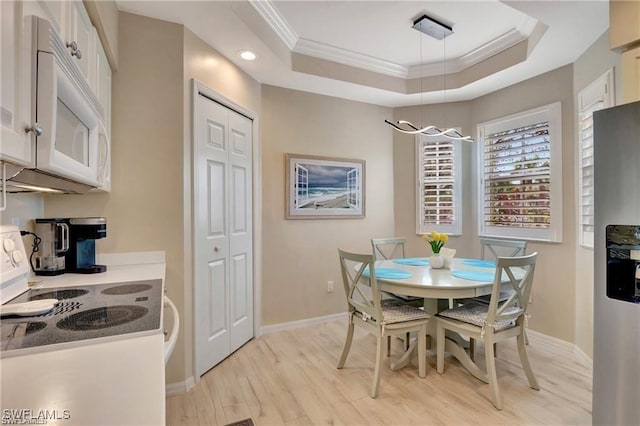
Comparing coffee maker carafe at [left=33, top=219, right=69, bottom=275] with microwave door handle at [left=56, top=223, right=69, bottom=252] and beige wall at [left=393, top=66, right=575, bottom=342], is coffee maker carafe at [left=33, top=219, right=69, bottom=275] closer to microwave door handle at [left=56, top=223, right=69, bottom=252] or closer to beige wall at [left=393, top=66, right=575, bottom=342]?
microwave door handle at [left=56, top=223, right=69, bottom=252]

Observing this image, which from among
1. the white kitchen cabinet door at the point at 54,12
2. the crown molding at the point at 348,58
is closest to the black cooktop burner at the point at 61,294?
the white kitchen cabinet door at the point at 54,12

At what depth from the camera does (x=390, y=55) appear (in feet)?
11.1

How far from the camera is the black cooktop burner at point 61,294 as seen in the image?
4.49 ft

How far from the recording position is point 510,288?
2.35 m

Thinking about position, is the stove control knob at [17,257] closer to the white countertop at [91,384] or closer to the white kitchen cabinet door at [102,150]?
the white kitchen cabinet door at [102,150]

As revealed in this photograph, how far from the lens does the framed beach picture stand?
11.8 feet

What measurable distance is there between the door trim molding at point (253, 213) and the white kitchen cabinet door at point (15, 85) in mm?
1467

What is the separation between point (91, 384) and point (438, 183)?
153 inches

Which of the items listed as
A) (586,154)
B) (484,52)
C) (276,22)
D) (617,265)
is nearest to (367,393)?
(617,265)

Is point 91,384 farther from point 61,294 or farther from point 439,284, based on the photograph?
point 439,284

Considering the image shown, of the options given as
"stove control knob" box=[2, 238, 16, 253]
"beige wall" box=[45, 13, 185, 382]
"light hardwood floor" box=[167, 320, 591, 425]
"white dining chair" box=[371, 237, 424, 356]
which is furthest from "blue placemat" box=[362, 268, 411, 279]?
"stove control knob" box=[2, 238, 16, 253]

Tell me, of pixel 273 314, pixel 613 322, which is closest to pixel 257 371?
pixel 273 314

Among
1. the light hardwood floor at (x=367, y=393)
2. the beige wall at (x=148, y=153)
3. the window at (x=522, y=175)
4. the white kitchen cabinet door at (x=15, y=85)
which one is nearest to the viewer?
the white kitchen cabinet door at (x=15, y=85)

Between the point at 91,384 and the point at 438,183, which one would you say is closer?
the point at 91,384
